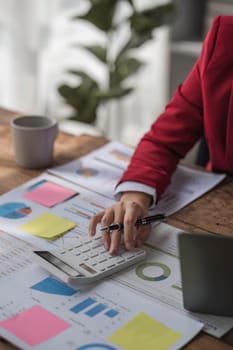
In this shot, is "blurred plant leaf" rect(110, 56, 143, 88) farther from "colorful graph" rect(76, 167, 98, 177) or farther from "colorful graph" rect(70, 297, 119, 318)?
"colorful graph" rect(70, 297, 119, 318)

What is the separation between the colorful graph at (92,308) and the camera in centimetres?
100

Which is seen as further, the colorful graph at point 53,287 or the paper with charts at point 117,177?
the paper with charts at point 117,177

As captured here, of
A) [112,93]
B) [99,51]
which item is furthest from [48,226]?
[99,51]

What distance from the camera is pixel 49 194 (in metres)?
1.37

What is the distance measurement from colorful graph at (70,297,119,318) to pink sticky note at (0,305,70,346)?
0.04 m

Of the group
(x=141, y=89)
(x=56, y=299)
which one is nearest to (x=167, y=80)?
(x=141, y=89)

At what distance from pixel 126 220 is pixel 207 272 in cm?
27

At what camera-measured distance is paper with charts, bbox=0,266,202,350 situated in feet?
3.08

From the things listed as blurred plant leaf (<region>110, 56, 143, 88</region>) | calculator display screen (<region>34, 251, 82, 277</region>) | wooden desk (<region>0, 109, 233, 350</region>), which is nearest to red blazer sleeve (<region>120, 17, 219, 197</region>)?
wooden desk (<region>0, 109, 233, 350</region>)

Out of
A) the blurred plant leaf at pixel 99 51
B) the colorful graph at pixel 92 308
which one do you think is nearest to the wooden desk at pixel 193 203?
the colorful graph at pixel 92 308

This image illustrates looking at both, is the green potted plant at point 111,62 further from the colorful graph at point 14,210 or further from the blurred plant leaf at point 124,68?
the colorful graph at point 14,210

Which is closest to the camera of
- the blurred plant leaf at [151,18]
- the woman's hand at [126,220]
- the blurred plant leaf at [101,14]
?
the woman's hand at [126,220]

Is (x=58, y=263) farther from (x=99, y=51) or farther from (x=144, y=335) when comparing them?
(x=99, y=51)

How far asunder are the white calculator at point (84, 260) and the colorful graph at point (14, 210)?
0.17 meters
